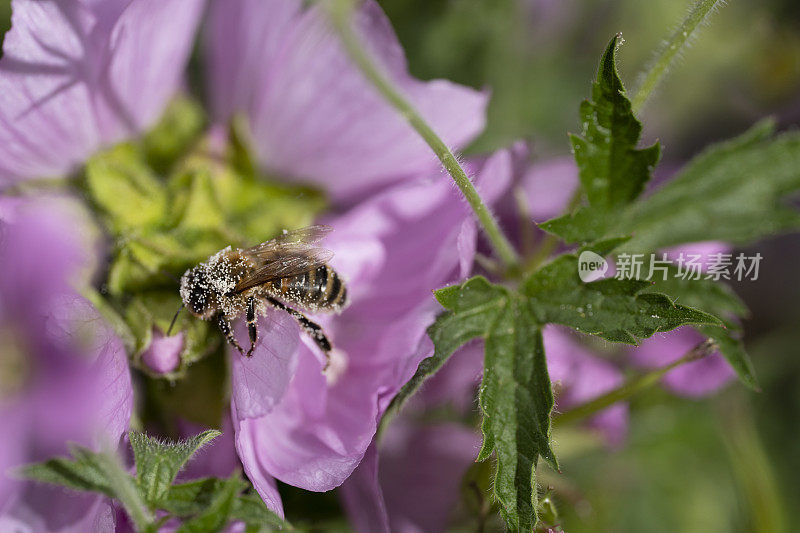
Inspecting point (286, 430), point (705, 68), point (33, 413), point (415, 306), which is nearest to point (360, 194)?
point (415, 306)

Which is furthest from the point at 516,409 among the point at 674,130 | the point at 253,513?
the point at 674,130

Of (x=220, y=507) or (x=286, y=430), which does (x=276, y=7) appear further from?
(x=220, y=507)

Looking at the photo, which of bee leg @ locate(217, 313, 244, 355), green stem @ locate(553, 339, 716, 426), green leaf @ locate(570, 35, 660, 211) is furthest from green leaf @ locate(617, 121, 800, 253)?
bee leg @ locate(217, 313, 244, 355)

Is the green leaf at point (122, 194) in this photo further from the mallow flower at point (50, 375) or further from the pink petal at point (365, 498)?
the pink petal at point (365, 498)

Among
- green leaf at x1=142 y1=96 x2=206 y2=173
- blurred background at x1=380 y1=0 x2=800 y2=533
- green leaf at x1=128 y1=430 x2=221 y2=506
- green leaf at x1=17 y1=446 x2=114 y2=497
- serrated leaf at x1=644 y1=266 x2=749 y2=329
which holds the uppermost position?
green leaf at x1=142 y1=96 x2=206 y2=173

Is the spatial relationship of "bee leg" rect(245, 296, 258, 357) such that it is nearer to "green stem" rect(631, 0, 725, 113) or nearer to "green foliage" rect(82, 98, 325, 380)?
"green foliage" rect(82, 98, 325, 380)

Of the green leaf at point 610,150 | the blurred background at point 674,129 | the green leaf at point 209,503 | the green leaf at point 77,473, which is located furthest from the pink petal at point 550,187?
the green leaf at point 77,473
